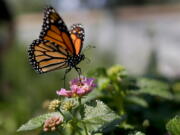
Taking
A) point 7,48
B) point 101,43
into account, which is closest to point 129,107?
point 7,48

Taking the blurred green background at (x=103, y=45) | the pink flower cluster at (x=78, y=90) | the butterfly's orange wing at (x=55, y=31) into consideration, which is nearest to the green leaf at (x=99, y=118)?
the pink flower cluster at (x=78, y=90)

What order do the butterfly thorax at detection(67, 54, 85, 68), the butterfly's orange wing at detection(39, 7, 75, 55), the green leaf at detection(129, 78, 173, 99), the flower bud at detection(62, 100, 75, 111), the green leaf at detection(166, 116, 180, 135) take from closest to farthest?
the green leaf at detection(166, 116, 180, 135), the flower bud at detection(62, 100, 75, 111), the butterfly's orange wing at detection(39, 7, 75, 55), the butterfly thorax at detection(67, 54, 85, 68), the green leaf at detection(129, 78, 173, 99)

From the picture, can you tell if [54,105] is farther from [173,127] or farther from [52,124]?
[173,127]

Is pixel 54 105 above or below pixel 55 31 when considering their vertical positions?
below

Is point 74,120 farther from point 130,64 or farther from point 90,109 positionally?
point 130,64

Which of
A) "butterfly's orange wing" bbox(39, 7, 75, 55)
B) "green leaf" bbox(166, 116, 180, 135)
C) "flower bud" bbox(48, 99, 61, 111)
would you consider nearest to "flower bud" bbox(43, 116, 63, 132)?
"flower bud" bbox(48, 99, 61, 111)

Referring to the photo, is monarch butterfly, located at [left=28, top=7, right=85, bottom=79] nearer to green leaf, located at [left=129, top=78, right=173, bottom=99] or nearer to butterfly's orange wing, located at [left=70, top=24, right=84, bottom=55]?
butterfly's orange wing, located at [left=70, top=24, right=84, bottom=55]

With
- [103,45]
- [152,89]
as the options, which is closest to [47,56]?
[152,89]

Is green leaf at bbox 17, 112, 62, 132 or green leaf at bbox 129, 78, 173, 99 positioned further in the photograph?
green leaf at bbox 129, 78, 173, 99
